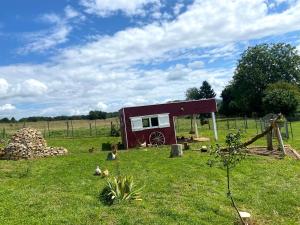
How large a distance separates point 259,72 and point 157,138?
64.6 m

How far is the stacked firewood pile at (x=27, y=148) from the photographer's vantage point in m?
28.1

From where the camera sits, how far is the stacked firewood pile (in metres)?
28.1

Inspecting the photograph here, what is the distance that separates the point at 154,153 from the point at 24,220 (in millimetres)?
15034

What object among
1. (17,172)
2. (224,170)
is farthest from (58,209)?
(224,170)

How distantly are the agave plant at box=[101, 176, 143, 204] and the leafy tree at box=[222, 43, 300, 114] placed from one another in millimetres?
79227

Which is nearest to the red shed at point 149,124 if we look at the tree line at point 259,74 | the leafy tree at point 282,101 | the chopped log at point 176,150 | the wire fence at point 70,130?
the chopped log at point 176,150

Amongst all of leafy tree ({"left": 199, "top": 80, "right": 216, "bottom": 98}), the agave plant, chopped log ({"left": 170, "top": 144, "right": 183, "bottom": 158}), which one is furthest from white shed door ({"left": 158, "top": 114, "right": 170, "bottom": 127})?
leafy tree ({"left": 199, "top": 80, "right": 216, "bottom": 98})

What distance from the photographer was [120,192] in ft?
56.0

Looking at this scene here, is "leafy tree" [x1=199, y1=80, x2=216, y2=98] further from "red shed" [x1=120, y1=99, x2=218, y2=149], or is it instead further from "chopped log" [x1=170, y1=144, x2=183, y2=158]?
"chopped log" [x1=170, y1=144, x2=183, y2=158]

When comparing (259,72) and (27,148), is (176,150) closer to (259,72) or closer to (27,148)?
(27,148)

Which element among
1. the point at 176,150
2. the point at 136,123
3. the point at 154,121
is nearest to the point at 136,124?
the point at 136,123

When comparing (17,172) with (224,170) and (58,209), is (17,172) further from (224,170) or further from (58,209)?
(224,170)

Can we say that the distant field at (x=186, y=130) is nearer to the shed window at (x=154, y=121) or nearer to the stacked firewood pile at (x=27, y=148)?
the shed window at (x=154, y=121)

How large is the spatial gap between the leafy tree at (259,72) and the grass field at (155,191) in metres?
70.1
